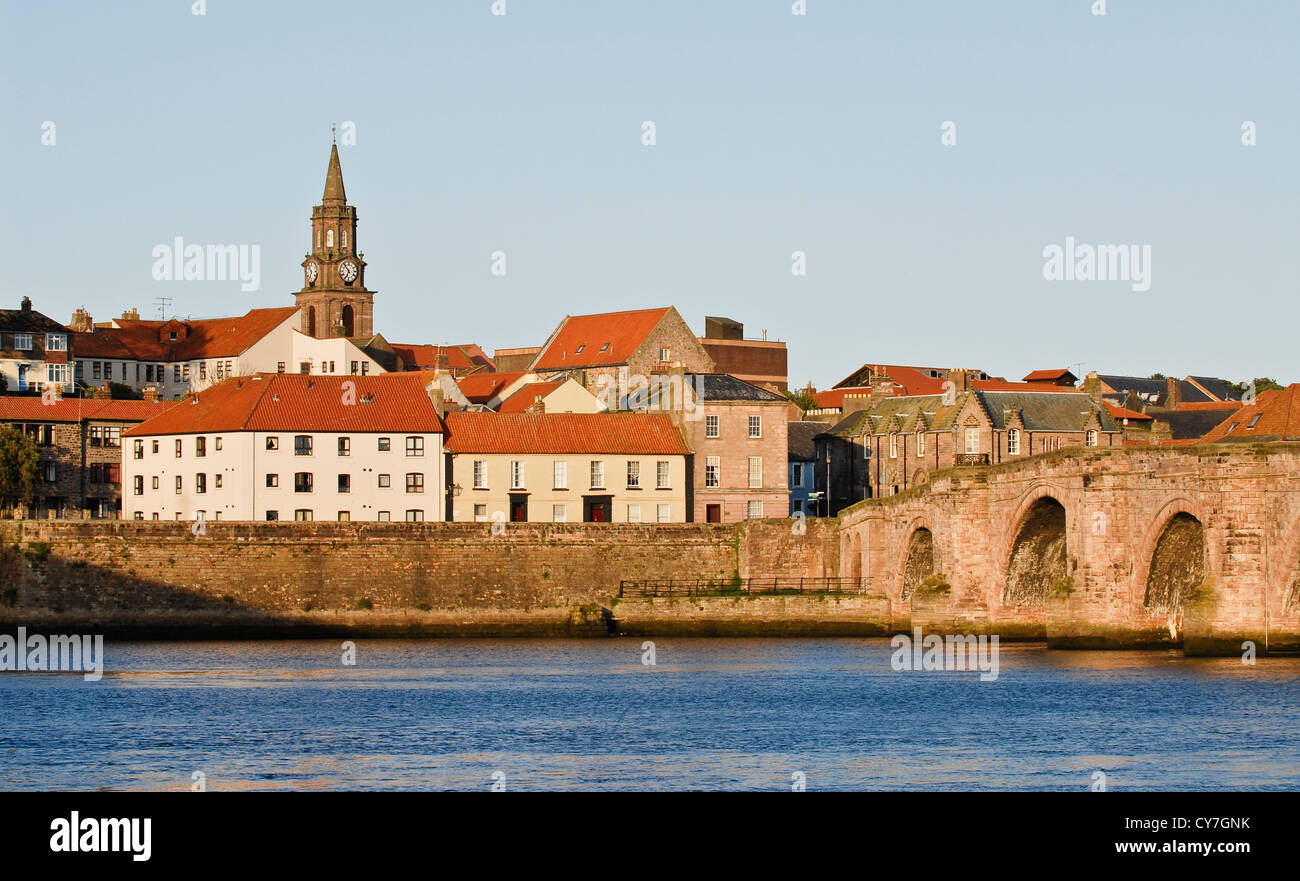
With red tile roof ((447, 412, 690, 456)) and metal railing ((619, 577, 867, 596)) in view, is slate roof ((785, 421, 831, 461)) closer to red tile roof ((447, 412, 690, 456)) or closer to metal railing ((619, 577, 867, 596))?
red tile roof ((447, 412, 690, 456))

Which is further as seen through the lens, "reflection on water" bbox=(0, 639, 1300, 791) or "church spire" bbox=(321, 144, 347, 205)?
"church spire" bbox=(321, 144, 347, 205)

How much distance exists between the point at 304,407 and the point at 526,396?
50.7 ft

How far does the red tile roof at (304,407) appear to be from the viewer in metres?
73.9

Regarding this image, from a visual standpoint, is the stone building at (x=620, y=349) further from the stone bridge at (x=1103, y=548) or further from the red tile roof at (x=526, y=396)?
the stone bridge at (x=1103, y=548)

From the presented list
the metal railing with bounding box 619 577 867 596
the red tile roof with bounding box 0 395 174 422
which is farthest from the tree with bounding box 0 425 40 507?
the metal railing with bounding box 619 577 867 596

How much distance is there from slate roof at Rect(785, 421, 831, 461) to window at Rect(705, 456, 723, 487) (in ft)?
46.6

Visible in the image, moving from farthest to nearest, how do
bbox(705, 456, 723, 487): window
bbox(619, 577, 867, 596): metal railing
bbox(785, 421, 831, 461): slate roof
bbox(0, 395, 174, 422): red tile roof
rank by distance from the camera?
bbox(785, 421, 831, 461): slate roof → bbox(0, 395, 174, 422): red tile roof → bbox(705, 456, 723, 487): window → bbox(619, 577, 867, 596): metal railing


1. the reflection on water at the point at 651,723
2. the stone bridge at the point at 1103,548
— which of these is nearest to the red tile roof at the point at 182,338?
the stone bridge at the point at 1103,548

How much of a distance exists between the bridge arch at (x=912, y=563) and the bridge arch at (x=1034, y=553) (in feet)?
18.6

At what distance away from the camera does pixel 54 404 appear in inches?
3280

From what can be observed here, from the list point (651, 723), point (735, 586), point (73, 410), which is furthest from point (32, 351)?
point (651, 723)

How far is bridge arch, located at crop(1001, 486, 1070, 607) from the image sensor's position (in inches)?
2269

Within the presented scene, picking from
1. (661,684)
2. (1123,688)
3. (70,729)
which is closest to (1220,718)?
(1123,688)
